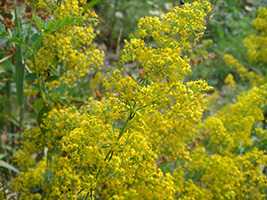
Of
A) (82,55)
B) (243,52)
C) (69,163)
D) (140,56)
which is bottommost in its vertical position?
(243,52)

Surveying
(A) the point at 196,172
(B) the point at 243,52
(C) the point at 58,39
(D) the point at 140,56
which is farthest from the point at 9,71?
(B) the point at 243,52

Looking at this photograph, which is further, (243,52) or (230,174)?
(243,52)

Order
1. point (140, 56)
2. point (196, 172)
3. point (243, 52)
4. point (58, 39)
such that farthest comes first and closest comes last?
point (243, 52), point (196, 172), point (58, 39), point (140, 56)

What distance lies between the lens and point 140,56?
8.45 feet

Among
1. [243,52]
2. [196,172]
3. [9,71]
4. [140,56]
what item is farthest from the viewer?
[243,52]

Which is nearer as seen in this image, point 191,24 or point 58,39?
Answer: point 191,24

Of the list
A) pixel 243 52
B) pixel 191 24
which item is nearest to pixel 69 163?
pixel 191 24

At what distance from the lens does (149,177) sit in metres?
2.63

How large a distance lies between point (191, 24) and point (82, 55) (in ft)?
2.17

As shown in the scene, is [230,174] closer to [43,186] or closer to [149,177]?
[149,177]

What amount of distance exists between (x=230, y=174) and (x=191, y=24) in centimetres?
87

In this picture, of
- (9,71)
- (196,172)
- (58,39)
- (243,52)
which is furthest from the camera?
(243,52)

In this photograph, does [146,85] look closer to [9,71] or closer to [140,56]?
[140,56]

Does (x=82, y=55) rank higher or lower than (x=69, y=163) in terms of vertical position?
higher
